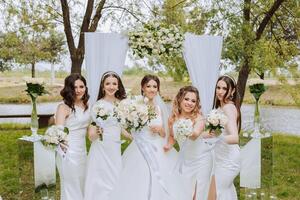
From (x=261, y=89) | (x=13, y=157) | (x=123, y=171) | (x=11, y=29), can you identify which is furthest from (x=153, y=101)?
(x=11, y=29)

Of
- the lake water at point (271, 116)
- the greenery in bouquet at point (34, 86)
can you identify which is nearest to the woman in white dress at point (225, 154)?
the greenery in bouquet at point (34, 86)

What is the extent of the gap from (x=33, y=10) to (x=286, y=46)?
21.1ft

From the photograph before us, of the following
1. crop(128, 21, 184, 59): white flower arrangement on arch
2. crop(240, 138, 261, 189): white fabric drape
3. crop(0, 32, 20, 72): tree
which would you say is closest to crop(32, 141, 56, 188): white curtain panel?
crop(128, 21, 184, 59): white flower arrangement on arch

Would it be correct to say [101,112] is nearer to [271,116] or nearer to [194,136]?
[194,136]

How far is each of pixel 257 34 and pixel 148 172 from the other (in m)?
6.36

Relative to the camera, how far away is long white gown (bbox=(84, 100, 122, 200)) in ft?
17.6

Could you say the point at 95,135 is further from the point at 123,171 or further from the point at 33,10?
the point at 33,10

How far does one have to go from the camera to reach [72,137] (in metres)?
5.35

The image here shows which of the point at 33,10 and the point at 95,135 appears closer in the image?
the point at 95,135

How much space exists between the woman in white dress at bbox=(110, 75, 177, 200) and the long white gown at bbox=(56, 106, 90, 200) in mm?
445

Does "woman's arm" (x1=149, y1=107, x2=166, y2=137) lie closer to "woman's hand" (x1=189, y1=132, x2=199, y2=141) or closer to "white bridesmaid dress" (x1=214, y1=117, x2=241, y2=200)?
"woman's hand" (x1=189, y1=132, x2=199, y2=141)

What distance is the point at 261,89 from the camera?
235 inches

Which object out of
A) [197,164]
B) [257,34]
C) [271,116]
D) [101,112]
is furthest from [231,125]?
[271,116]

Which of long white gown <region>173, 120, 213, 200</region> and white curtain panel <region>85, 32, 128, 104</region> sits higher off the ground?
white curtain panel <region>85, 32, 128, 104</region>
